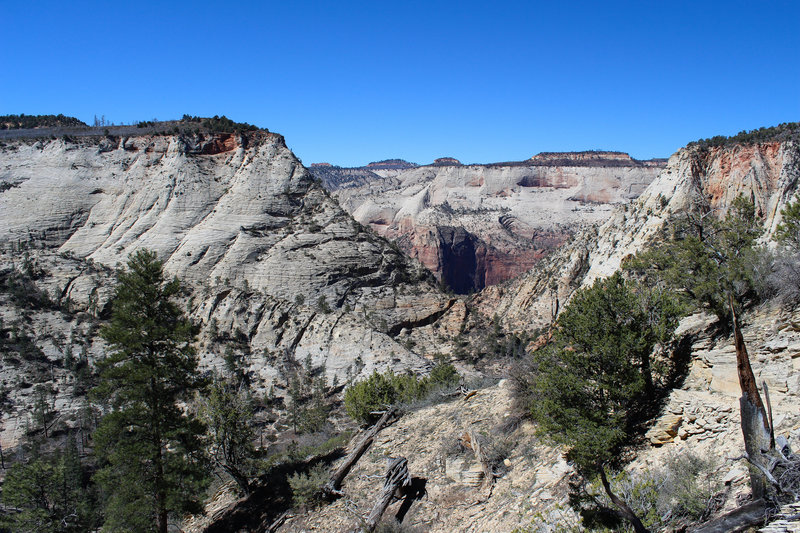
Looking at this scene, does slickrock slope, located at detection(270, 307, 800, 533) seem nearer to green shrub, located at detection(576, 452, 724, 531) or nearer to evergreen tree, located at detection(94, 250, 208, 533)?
green shrub, located at detection(576, 452, 724, 531)

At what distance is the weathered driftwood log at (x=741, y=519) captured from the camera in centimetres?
668

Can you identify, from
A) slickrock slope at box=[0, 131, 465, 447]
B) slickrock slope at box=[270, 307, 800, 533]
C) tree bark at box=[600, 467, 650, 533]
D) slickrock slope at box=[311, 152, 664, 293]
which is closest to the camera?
tree bark at box=[600, 467, 650, 533]

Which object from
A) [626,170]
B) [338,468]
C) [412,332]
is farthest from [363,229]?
[626,170]

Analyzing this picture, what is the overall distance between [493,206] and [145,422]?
143 meters

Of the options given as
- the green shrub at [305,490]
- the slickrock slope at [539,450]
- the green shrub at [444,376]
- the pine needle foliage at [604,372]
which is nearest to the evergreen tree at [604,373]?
the pine needle foliage at [604,372]

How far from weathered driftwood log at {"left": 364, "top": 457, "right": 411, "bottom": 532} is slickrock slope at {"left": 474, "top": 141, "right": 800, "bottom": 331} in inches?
1059

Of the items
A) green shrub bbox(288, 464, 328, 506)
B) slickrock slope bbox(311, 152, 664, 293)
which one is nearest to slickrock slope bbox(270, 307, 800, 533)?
green shrub bbox(288, 464, 328, 506)

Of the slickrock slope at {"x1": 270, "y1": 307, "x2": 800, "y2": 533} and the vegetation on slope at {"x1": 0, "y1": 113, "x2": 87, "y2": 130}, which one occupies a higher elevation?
the vegetation on slope at {"x1": 0, "y1": 113, "x2": 87, "y2": 130}

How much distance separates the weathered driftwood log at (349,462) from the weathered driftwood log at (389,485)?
199 centimetres

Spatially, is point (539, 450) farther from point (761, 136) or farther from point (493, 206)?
point (493, 206)

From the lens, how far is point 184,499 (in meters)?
15.1

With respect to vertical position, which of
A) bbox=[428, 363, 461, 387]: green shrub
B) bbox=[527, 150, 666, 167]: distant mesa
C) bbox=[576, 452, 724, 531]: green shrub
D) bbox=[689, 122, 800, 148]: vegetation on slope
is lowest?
bbox=[428, 363, 461, 387]: green shrub

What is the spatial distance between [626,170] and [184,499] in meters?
160

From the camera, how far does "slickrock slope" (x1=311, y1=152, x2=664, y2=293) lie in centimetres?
12481
